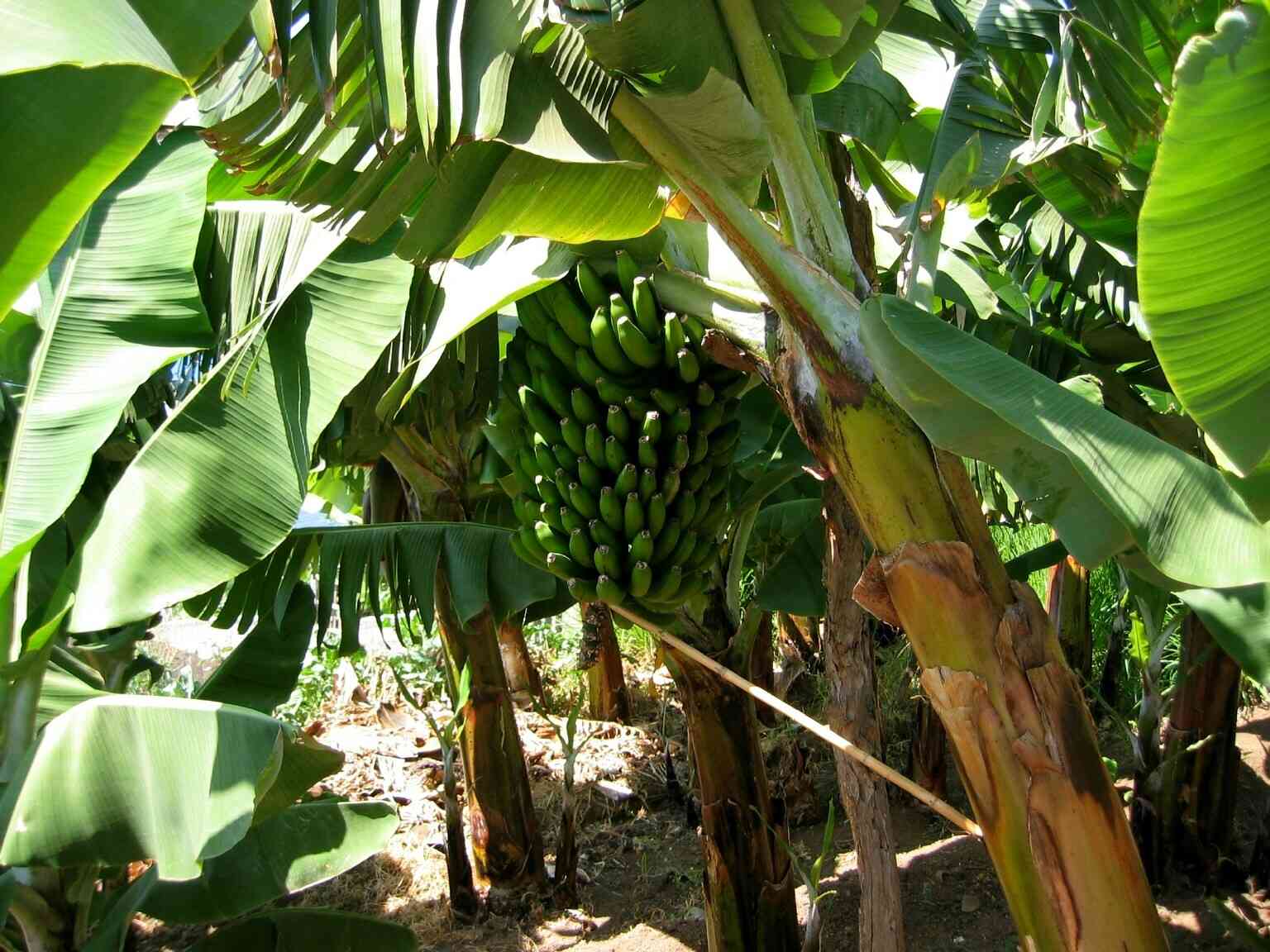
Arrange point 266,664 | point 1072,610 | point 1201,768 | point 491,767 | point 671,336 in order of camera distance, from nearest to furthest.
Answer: point 671,336 → point 266,664 → point 1201,768 → point 491,767 → point 1072,610

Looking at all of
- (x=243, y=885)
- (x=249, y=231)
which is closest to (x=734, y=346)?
(x=249, y=231)

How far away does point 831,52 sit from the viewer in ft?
4.75

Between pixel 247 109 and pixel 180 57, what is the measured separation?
65cm

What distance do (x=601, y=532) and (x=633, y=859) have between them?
305 cm

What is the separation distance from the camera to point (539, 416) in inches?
76.0

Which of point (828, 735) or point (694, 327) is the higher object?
point (694, 327)

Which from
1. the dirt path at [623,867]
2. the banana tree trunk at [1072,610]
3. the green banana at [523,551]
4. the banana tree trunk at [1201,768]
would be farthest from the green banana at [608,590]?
the banana tree trunk at [1072,610]

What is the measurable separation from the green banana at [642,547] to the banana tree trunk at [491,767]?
1.61 meters

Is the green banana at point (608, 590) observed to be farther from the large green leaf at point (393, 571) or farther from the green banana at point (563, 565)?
the large green leaf at point (393, 571)

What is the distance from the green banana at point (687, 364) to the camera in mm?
1775

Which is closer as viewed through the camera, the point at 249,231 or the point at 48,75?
the point at 48,75

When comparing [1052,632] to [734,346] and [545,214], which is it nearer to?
[734,346]

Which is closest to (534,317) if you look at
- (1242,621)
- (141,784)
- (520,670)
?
(141,784)

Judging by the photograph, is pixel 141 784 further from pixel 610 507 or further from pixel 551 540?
pixel 610 507
